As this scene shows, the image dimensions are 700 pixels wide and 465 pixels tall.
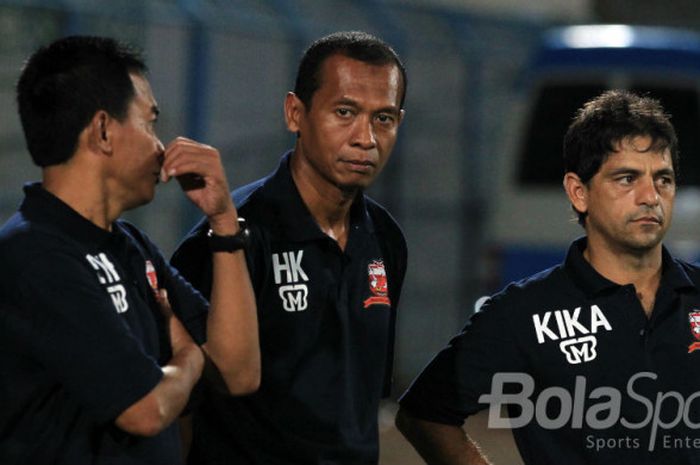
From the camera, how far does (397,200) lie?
12.5 meters

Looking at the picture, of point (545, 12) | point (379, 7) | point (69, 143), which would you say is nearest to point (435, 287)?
point (379, 7)

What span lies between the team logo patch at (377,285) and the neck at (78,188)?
34.9 inches

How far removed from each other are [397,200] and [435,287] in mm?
764

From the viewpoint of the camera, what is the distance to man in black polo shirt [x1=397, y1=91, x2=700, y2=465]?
3863 mm

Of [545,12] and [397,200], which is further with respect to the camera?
[545,12]

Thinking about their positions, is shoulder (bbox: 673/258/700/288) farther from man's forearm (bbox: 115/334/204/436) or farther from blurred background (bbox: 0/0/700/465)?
blurred background (bbox: 0/0/700/465)

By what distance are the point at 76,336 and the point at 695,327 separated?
1676 mm

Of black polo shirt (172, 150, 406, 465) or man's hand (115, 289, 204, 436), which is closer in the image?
man's hand (115, 289, 204, 436)

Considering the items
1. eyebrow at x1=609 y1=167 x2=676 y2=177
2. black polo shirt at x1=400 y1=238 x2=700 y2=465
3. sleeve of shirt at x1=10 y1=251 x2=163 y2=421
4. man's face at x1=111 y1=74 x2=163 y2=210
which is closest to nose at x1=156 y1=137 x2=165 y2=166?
man's face at x1=111 y1=74 x2=163 y2=210

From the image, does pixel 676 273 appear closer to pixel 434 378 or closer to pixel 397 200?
pixel 434 378

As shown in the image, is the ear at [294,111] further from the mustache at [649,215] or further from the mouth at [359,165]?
the mustache at [649,215]

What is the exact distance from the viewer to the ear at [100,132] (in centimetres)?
334

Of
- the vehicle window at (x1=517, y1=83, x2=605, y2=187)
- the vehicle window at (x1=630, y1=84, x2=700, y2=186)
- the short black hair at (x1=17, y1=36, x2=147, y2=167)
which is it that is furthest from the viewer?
the vehicle window at (x1=517, y1=83, x2=605, y2=187)

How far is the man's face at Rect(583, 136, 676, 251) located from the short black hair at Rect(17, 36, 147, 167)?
1335 mm
